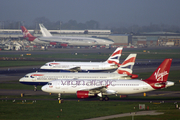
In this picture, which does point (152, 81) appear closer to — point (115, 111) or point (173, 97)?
point (173, 97)

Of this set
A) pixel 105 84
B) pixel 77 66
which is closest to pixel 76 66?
Answer: pixel 77 66

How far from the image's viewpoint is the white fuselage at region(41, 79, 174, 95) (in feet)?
149

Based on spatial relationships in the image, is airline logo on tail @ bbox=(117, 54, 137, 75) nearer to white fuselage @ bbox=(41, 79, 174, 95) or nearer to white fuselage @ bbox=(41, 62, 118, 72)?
white fuselage @ bbox=(41, 79, 174, 95)

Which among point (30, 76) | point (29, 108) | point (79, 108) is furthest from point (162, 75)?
point (30, 76)

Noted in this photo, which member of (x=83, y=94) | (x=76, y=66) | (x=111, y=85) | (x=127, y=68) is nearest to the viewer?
(x=83, y=94)

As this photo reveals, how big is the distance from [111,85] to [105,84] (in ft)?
3.40

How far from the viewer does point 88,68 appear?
245ft

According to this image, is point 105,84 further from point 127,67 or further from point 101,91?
point 127,67

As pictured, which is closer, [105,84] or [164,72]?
[164,72]

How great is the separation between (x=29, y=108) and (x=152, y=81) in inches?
794

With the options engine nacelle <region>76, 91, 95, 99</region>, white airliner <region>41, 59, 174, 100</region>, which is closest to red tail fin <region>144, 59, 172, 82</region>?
white airliner <region>41, 59, 174, 100</region>

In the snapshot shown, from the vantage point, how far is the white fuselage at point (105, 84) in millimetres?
45438

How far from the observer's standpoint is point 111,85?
46031mm

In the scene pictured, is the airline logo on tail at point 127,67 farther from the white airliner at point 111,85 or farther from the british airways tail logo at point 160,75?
the british airways tail logo at point 160,75
